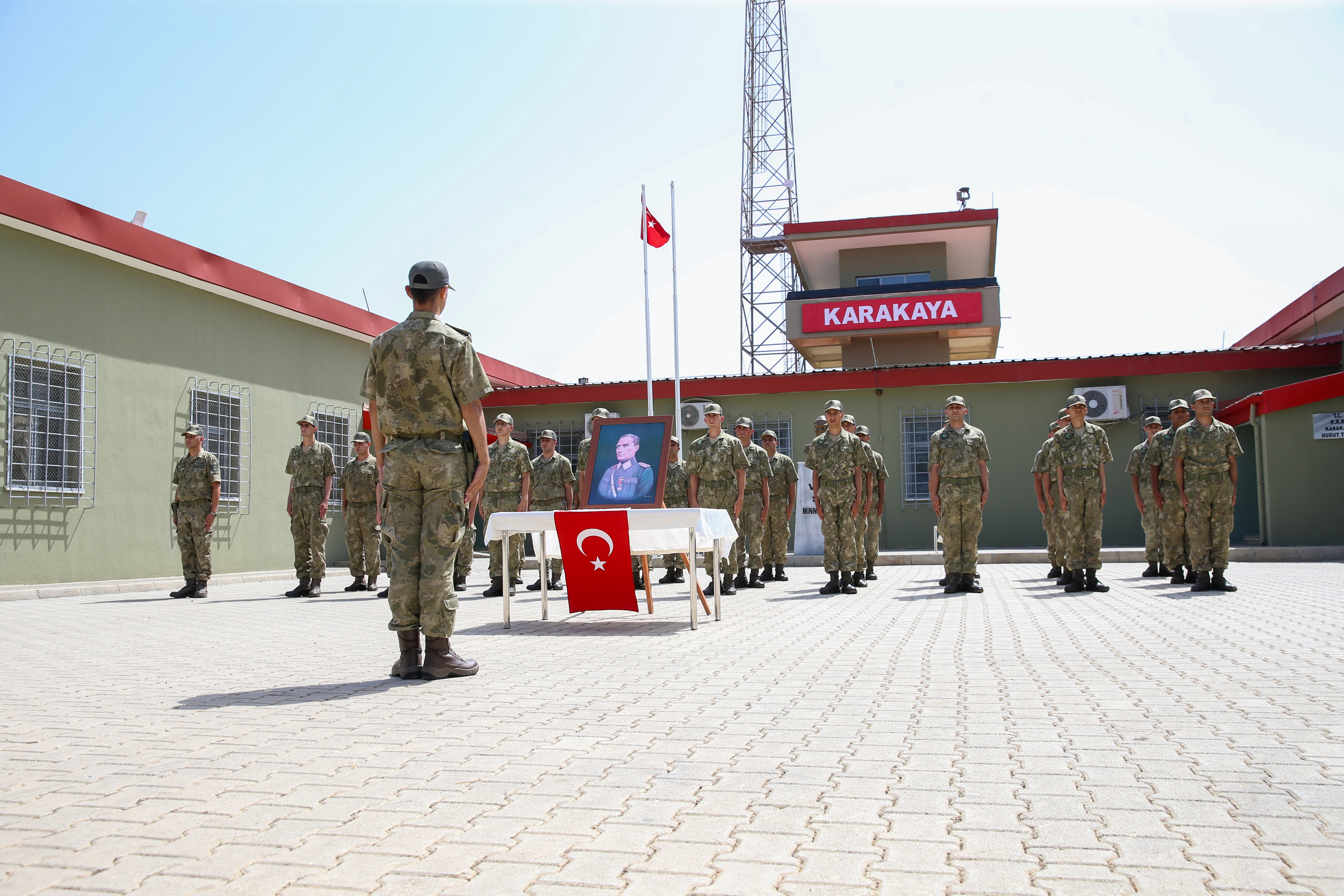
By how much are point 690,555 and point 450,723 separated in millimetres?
3407

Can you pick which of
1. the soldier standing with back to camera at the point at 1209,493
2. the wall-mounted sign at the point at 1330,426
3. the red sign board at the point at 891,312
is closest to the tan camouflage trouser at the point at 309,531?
the soldier standing with back to camera at the point at 1209,493

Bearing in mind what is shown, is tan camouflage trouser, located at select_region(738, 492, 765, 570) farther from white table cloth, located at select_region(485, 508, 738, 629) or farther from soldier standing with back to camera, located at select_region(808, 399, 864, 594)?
white table cloth, located at select_region(485, 508, 738, 629)

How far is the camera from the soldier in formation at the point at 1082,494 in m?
10.7

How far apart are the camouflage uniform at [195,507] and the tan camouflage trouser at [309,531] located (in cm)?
93

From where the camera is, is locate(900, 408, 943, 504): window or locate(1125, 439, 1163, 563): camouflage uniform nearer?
locate(1125, 439, 1163, 563): camouflage uniform

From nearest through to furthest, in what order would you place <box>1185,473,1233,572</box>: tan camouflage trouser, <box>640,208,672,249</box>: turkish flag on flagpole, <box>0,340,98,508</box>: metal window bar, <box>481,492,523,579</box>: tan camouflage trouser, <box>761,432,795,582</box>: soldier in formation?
<box>1185,473,1233,572</box>: tan camouflage trouser
<box>481,492,523,579</box>: tan camouflage trouser
<box>0,340,98,508</box>: metal window bar
<box>761,432,795,582</box>: soldier in formation
<box>640,208,672,249</box>: turkish flag on flagpole

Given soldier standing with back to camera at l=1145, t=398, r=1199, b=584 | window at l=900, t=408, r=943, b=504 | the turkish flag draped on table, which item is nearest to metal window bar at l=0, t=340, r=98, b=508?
the turkish flag draped on table

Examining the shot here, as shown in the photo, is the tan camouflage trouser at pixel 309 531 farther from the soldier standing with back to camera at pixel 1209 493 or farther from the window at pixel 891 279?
the window at pixel 891 279

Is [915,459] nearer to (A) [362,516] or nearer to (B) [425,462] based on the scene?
(A) [362,516]

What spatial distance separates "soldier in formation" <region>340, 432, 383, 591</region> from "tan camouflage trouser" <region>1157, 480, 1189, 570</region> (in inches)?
358

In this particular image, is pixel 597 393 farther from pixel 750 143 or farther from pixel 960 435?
pixel 750 143

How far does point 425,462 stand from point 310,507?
7.57 metres

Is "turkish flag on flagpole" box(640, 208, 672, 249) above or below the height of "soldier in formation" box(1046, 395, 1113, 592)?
above

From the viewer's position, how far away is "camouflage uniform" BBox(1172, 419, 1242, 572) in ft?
34.5
